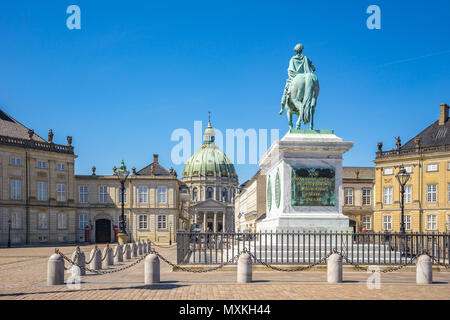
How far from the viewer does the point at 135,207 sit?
61.7 metres

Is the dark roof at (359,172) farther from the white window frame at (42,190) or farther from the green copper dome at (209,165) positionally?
the green copper dome at (209,165)

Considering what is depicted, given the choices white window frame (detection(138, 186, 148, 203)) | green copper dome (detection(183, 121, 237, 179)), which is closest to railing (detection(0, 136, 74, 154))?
white window frame (detection(138, 186, 148, 203))

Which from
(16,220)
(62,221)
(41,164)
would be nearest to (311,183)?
(16,220)

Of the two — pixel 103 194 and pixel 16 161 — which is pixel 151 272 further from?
pixel 103 194

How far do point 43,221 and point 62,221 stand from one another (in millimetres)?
2761

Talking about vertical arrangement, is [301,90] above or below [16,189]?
above

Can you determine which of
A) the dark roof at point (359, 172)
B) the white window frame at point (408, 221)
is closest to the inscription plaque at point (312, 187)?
the white window frame at point (408, 221)

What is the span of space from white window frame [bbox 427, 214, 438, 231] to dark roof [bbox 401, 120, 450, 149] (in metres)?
7.42

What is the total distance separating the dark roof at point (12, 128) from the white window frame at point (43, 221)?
8926 mm

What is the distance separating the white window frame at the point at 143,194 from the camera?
61969 mm

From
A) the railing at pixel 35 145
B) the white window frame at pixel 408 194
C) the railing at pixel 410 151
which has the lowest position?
the white window frame at pixel 408 194

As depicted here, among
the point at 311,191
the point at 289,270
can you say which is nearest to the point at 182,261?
the point at 289,270

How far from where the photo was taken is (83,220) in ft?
198
